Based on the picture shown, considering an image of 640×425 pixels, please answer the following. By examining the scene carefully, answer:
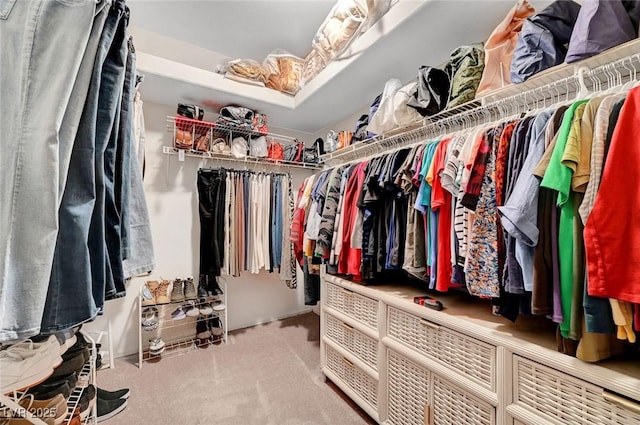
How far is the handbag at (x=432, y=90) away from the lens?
1409mm

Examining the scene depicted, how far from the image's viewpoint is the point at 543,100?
3.81ft

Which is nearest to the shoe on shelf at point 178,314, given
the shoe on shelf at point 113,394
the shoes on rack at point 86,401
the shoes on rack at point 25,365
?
the shoe on shelf at point 113,394

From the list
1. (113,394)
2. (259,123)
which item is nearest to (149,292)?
(113,394)

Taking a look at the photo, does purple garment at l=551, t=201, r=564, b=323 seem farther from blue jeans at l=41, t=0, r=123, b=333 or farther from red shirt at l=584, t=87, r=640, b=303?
blue jeans at l=41, t=0, r=123, b=333

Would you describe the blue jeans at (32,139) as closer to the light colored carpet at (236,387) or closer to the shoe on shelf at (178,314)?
the light colored carpet at (236,387)

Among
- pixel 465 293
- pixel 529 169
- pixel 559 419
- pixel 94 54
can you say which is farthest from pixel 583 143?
pixel 94 54

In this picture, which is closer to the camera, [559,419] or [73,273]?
[73,273]

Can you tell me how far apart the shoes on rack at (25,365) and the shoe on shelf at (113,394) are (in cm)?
114

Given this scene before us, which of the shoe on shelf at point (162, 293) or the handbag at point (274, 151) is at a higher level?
the handbag at point (274, 151)

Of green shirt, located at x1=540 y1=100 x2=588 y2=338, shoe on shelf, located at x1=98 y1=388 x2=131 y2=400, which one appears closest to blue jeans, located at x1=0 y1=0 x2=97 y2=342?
Answer: green shirt, located at x1=540 y1=100 x2=588 y2=338

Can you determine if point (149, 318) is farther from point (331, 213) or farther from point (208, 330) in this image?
point (331, 213)

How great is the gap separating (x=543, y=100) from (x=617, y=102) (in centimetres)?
47

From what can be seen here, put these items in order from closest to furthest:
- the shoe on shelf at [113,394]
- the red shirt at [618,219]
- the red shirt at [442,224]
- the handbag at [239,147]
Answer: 1. the red shirt at [618,219]
2. the red shirt at [442,224]
3. the shoe on shelf at [113,394]
4. the handbag at [239,147]

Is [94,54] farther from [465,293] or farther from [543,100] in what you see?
[465,293]
